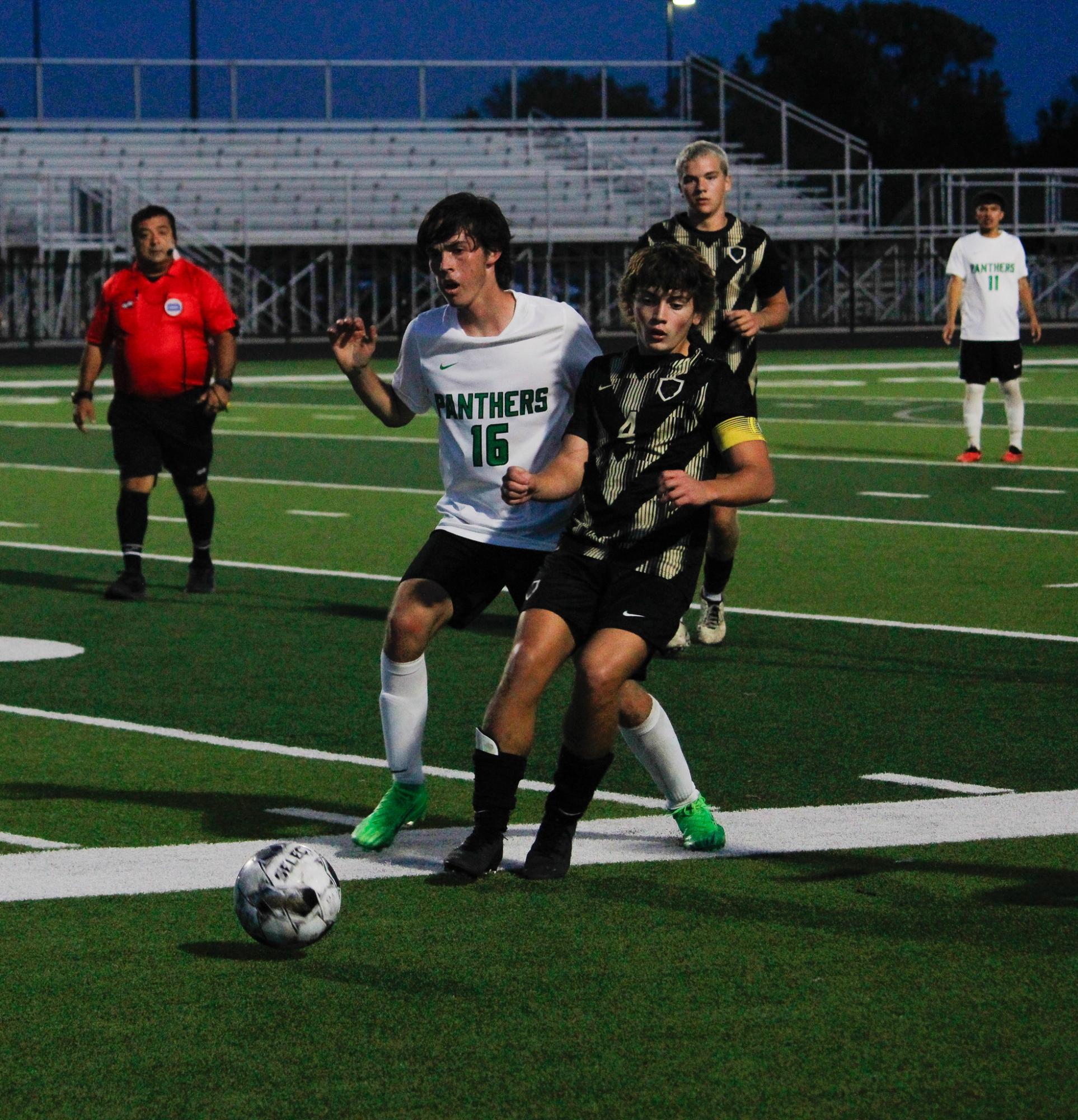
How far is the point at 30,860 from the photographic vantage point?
647 centimetres

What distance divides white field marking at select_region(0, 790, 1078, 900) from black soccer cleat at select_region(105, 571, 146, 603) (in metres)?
5.54

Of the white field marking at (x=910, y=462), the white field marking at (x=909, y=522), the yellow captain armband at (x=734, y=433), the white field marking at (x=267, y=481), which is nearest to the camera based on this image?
the yellow captain armband at (x=734, y=433)

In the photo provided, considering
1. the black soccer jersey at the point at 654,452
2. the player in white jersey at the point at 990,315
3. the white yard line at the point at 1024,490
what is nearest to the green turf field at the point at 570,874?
the black soccer jersey at the point at 654,452

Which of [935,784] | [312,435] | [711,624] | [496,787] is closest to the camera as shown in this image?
[496,787]

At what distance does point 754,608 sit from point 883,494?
5.48 metres

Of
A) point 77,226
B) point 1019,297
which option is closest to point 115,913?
point 1019,297

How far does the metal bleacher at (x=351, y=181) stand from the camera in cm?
4081

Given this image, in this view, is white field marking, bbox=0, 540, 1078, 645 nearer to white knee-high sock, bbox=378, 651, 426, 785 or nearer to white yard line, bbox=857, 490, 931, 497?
white yard line, bbox=857, 490, 931, 497

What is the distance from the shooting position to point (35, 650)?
1050cm

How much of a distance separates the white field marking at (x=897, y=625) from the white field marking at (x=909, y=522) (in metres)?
3.52

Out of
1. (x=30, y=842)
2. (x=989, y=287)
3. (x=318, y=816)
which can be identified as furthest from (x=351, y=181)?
(x=30, y=842)

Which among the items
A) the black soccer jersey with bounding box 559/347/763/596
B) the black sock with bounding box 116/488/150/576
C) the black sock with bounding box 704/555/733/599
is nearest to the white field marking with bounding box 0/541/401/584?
the black sock with bounding box 116/488/150/576

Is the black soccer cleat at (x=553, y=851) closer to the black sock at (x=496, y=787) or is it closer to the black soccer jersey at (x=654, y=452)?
the black sock at (x=496, y=787)

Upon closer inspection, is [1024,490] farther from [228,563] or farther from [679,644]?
[679,644]
